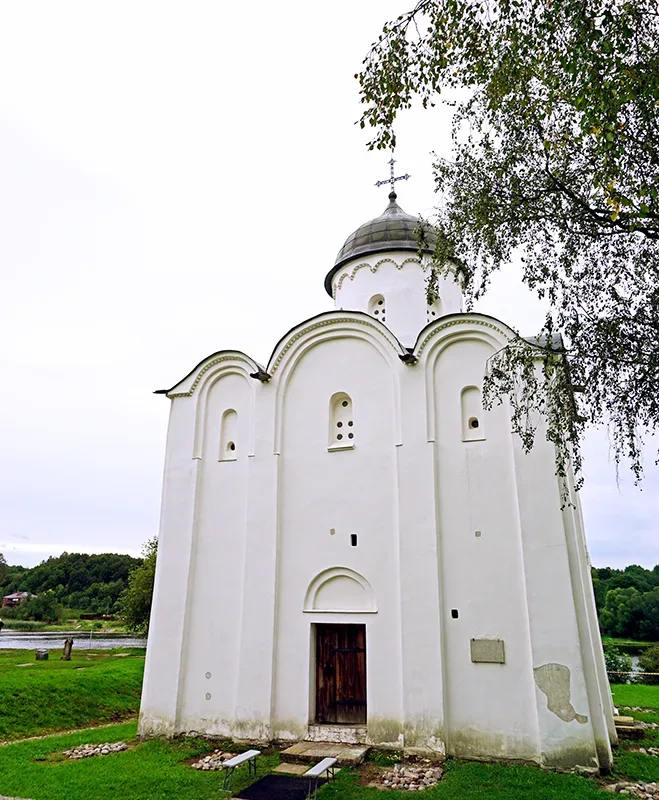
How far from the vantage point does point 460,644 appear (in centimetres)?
883

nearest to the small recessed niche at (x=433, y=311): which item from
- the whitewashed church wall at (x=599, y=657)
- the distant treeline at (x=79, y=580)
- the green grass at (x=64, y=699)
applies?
the whitewashed church wall at (x=599, y=657)

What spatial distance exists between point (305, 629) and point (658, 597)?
3776 centimetres

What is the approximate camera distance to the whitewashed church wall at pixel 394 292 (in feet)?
42.6

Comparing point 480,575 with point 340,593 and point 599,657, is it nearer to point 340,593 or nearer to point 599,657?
point 340,593

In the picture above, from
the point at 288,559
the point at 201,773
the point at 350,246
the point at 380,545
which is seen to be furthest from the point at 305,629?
the point at 350,246

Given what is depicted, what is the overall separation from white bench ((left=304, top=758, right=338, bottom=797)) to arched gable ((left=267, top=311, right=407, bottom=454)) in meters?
5.14

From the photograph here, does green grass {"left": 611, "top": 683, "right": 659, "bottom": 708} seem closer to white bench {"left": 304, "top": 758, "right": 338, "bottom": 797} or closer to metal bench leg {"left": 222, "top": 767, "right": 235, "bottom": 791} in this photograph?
white bench {"left": 304, "top": 758, "right": 338, "bottom": 797}

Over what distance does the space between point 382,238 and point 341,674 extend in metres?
9.54

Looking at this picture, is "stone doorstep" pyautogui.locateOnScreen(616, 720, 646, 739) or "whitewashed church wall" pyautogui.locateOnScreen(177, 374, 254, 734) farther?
"whitewashed church wall" pyautogui.locateOnScreen(177, 374, 254, 734)

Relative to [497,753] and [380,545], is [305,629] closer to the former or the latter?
[380,545]

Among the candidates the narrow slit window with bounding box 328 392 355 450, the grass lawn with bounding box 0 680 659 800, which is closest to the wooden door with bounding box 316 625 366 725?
the grass lawn with bounding box 0 680 659 800

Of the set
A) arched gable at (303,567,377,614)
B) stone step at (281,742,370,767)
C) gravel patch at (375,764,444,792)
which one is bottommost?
gravel patch at (375,764,444,792)

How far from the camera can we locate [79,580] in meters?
64.2

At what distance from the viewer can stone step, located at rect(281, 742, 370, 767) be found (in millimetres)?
8188
